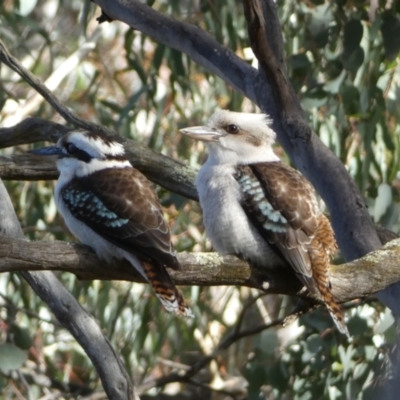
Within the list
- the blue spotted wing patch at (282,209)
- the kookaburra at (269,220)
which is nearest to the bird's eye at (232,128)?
the kookaburra at (269,220)

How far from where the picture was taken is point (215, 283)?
2.37 meters

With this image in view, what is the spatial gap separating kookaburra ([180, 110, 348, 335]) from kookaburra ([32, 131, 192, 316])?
0.17 m

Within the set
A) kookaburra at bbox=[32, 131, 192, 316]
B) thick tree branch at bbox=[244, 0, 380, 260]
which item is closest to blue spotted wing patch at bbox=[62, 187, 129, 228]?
kookaburra at bbox=[32, 131, 192, 316]

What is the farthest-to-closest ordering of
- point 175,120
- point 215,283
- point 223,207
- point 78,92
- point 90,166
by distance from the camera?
point 78,92, point 175,120, point 90,166, point 223,207, point 215,283

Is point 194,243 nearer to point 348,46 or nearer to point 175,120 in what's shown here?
point 175,120

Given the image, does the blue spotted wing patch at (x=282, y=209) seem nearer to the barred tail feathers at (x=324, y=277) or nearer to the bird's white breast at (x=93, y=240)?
the barred tail feathers at (x=324, y=277)

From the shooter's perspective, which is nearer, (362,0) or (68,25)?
(362,0)

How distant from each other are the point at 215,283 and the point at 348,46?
57.3 inches

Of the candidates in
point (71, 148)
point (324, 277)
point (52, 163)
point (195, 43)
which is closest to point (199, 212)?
point (195, 43)

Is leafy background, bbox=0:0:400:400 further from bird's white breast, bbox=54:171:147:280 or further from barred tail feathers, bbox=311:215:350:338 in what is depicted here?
barred tail feathers, bbox=311:215:350:338

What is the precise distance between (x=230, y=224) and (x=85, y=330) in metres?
0.54

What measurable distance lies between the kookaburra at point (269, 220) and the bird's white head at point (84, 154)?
0.32 meters

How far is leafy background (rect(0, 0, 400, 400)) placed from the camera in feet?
12.1

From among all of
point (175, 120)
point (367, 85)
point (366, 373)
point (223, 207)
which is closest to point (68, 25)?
point (175, 120)
